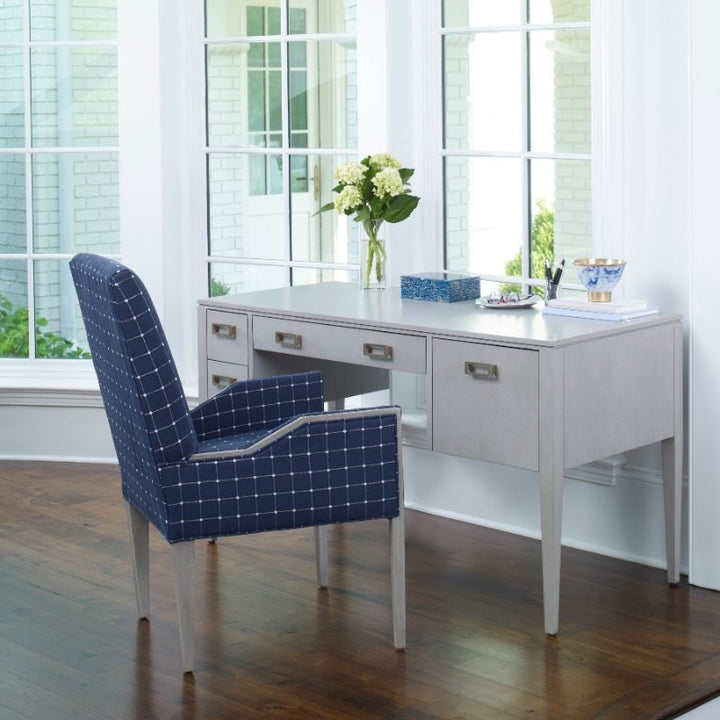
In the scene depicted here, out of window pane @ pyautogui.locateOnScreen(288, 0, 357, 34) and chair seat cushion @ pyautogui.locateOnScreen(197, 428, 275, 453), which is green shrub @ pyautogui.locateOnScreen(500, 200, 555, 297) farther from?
chair seat cushion @ pyautogui.locateOnScreen(197, 428, 275, 453)

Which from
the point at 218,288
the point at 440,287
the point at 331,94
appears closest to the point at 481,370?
the point at 440,287

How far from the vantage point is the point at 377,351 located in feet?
12.7

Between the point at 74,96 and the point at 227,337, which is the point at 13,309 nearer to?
the point at 74,96

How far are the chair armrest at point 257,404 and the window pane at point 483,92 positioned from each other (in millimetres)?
1150

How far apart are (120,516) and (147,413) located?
5.13 feet

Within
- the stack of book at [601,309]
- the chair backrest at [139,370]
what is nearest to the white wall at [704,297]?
the stack of book at [601,309]

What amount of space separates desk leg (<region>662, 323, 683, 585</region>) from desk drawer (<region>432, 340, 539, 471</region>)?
0.56 metres

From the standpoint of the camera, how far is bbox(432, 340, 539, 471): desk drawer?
3.55m

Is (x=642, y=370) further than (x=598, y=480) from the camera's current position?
No

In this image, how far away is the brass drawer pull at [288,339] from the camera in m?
4.10

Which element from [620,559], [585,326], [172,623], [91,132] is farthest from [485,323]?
[91,132]

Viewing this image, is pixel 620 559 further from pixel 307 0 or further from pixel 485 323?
pixel 307 0

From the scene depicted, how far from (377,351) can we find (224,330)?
65 cm

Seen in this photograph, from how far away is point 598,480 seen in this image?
13.8 feet
